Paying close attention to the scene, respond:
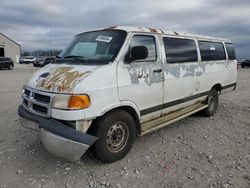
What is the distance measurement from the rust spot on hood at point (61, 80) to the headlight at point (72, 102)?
112 mm

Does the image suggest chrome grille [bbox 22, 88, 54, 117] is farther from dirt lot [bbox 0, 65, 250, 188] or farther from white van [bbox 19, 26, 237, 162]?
dirt lot [bbox 0, 65, 250, 188]

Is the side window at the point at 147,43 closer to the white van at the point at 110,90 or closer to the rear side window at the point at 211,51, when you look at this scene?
the white van at the point at 110,90

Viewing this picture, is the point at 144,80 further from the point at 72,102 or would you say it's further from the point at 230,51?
the point at 230,51

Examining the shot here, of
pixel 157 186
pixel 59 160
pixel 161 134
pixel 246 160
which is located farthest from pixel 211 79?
pixel 59 160

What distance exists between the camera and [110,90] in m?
3.81

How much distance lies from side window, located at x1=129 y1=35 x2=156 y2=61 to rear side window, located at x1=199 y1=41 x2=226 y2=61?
1962 millimetres

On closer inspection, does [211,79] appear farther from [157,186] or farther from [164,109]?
[157,186]

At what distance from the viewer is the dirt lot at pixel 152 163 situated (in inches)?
142

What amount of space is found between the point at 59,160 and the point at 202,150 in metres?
2.53

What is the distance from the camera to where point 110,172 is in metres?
3.87

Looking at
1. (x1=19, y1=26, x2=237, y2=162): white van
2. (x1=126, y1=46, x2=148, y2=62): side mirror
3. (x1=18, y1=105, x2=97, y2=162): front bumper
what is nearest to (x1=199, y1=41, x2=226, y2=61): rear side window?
(x1=19, y1=26, x2=237, y2=162): white van

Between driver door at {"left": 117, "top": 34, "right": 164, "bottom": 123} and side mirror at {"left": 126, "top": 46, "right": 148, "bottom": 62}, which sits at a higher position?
side mirror at {"left": 126, "top": 46, "right": 148, "bottom": 62}

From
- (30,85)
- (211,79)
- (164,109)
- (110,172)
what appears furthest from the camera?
(211,79)

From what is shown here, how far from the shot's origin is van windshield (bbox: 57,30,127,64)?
4105mm
